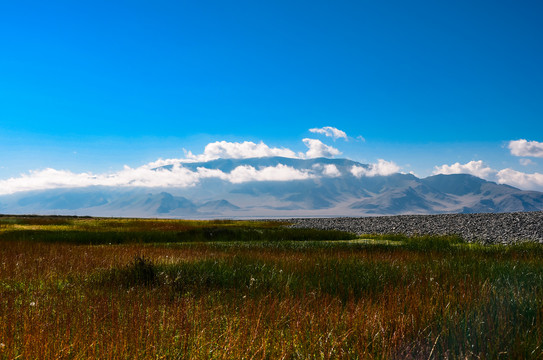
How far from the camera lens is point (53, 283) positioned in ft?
25.5

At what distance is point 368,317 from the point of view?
4.79 metres

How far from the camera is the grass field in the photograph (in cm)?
393

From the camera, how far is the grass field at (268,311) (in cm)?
393

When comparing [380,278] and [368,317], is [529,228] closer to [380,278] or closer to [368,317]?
[380,278]

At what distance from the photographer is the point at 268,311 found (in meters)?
4.77

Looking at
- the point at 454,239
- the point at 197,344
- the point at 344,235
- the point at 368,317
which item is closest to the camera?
the point at 197,344

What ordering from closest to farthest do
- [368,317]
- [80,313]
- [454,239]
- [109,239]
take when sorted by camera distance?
1. [368,317]
2. [80,313]
3. [454,239]
4. [109,239]

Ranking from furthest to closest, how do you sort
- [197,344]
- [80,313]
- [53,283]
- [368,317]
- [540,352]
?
[53,283], [80,313], [368,317], [197,344], [540,352]

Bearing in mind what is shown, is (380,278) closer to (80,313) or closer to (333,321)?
(333,321)

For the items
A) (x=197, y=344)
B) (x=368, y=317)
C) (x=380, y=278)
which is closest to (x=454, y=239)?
(x=380, y=278)

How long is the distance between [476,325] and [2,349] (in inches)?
195

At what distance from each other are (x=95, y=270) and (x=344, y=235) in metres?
19.6

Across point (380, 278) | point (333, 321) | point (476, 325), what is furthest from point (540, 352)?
point (380, 278)

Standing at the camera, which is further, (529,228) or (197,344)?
(529,228)
